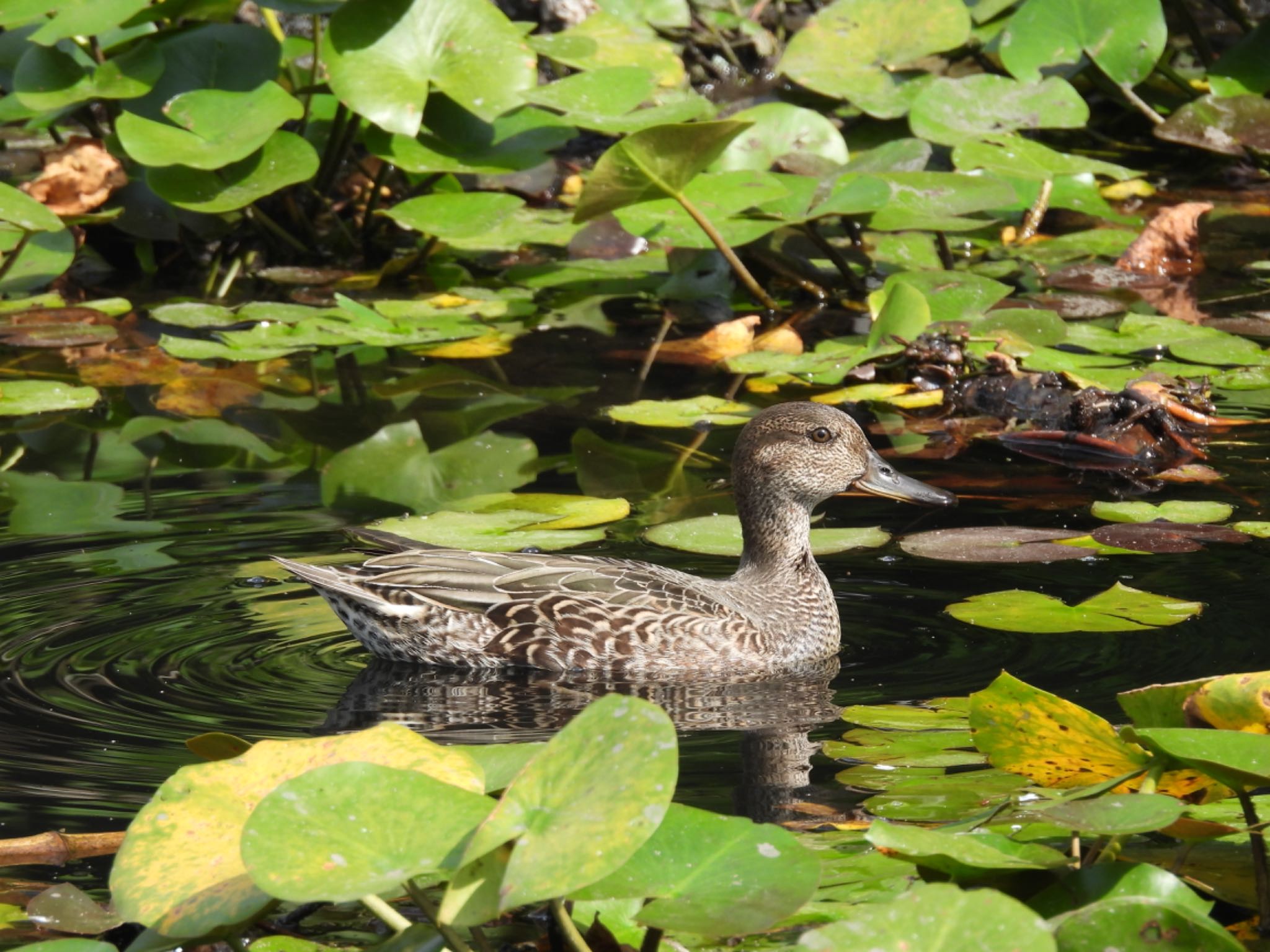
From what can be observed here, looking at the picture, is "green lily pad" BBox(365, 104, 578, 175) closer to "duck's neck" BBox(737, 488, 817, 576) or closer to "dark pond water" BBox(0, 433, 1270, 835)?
"dark pond water" BBox(0, 433, 1270, 835)

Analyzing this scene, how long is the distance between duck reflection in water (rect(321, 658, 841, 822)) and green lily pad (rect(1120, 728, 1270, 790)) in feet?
4.92

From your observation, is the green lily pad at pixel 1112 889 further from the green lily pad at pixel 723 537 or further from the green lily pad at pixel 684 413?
the green lily pad at pixel 684 413

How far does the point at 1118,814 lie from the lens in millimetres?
2764

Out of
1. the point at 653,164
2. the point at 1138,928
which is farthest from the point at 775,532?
the point at 1138,928

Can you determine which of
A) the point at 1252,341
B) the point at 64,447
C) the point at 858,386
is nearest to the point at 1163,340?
the point at 1252,341

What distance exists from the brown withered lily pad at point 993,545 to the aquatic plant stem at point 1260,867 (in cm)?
288

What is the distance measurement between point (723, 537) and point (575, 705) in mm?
1483

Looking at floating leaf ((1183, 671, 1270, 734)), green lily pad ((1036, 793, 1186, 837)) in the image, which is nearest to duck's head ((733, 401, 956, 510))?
floating leaf ((1183, 671, 1270, 734))

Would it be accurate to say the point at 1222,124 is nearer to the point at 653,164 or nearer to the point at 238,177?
the point at 653,164

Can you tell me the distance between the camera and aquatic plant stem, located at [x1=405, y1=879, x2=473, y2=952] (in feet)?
8.28

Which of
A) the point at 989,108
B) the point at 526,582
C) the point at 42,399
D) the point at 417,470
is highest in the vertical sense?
the point at 989,108

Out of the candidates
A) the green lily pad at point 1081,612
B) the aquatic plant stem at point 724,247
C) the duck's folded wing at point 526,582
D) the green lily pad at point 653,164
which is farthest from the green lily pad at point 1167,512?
the aquatic plant stem at point 724,247

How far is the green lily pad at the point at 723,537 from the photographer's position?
6.41m

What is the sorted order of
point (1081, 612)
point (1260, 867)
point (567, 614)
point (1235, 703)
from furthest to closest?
1. point (567, 614)
2. point (1081, 612)
3. point (1235, 703)
4. point (1260, 867)
